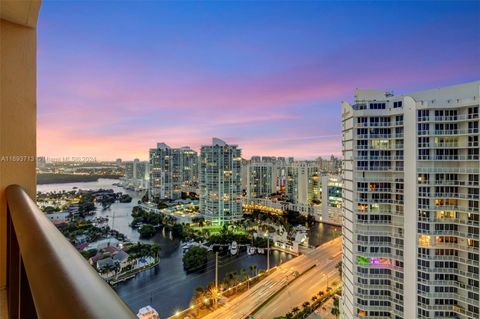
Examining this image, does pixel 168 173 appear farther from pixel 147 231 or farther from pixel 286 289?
pixel 286 289

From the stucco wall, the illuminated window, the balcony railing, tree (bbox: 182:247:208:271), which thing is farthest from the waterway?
the balcony railing

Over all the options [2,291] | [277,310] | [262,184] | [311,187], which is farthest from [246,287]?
[262,184]

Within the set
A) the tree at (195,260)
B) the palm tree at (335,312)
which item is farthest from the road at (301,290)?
the tree at (195,260)

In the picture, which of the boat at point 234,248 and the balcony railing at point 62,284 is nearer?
the balcony railing at point 62,284

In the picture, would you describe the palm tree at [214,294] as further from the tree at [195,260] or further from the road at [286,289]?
the tree at [195,260]

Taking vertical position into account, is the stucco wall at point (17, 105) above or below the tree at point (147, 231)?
above

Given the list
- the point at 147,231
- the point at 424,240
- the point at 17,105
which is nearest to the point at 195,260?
the point at 147,231

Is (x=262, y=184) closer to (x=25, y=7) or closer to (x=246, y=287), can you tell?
(x=246, y=287)
